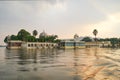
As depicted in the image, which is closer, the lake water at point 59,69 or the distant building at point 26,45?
the lake water at point 59,69

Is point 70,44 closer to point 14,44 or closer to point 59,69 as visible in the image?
point 14,44

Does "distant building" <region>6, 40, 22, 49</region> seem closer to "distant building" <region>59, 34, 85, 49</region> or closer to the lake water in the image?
"distant building" <region>59, 34, 85, 49</region>

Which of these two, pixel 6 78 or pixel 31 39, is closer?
pixel 6 78

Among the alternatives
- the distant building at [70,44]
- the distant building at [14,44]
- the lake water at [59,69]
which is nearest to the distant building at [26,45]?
the distant building at [14,44]

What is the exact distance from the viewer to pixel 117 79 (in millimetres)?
24312

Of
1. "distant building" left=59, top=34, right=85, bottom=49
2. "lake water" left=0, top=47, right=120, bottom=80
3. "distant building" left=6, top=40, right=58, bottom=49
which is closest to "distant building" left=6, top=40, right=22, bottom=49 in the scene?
"distant building" left=6, top=40, right=58, bottom=49

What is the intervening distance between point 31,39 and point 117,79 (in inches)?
6544

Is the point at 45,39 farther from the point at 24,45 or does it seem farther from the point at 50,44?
the point at 24,45

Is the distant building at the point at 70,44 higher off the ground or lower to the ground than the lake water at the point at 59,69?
higher

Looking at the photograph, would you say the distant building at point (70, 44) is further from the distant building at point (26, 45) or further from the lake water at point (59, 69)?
the lake water at point (59, 69)

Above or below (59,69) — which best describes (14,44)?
above

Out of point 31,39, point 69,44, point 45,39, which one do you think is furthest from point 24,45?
point 69,44

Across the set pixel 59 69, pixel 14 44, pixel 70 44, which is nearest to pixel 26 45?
pixel 14 44

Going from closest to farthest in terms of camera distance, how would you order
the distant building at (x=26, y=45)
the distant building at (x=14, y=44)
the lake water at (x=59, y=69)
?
the lake water at (x=59, y=69)
the distant building at (x=26, y=45)
the distant building at (x=14, y=44)
